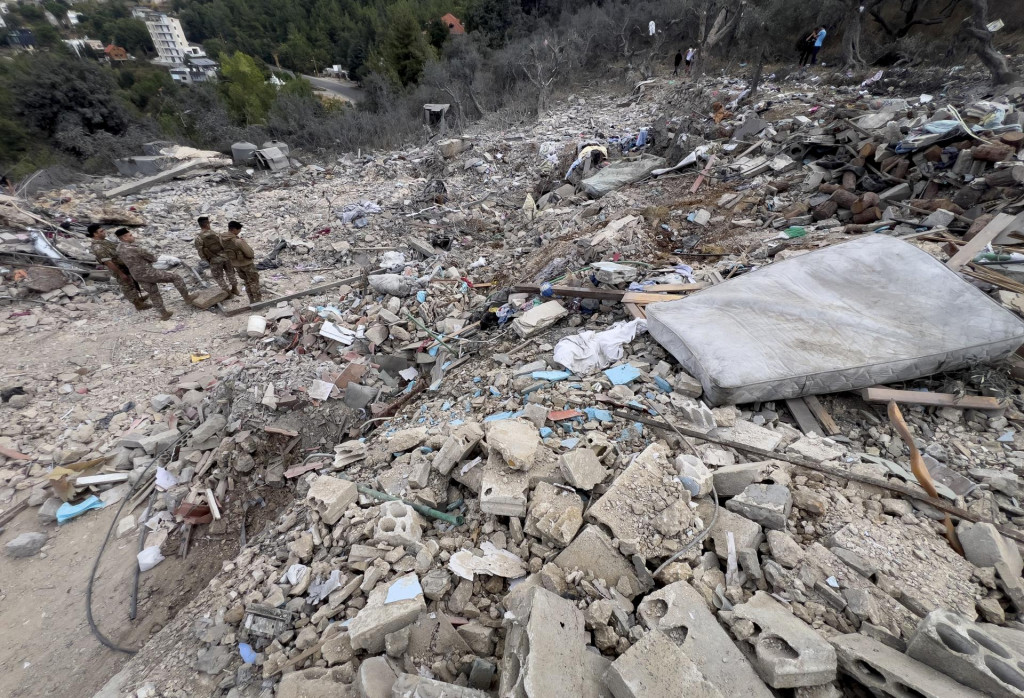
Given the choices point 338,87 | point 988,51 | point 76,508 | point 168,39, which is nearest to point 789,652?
point 76,508

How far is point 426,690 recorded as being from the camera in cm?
172

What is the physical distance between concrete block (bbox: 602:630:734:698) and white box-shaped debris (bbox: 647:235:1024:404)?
171 cm

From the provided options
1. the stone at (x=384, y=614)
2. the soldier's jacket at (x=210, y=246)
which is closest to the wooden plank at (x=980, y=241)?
→ the stone at (x=384, y=614)

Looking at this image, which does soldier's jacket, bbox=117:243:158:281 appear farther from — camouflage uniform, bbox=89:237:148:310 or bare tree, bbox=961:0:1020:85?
bare tree, bbox=961:0:1020:85

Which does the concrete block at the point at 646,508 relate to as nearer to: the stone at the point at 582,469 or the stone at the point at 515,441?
the stone at the point at 582,469

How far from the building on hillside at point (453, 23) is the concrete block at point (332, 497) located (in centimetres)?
2921

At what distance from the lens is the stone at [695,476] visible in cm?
243

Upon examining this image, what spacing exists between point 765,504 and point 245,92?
28604mm

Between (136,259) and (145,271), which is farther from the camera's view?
(145,271)

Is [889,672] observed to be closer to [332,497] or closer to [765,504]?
[765,504]

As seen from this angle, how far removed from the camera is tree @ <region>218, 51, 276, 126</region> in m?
21.4

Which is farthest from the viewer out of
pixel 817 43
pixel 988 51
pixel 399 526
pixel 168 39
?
pixel 168 39

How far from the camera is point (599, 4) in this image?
22.9 m

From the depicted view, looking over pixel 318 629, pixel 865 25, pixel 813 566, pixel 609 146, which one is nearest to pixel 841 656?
pixel 813 566
